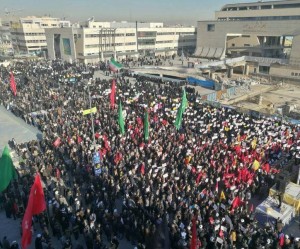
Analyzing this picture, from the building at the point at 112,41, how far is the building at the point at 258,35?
439 inches

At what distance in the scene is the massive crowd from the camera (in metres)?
9.32

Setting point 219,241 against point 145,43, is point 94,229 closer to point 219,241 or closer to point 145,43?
point 219,241

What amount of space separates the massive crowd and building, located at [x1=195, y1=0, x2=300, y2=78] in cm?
2744

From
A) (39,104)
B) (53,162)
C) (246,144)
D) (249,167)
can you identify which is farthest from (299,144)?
(39,104)

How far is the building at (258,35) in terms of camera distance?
43841 mm

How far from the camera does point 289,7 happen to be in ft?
165

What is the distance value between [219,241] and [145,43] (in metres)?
60.7

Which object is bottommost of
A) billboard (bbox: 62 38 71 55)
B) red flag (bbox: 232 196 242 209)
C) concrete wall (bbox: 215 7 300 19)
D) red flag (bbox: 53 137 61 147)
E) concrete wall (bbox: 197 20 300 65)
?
red flag (bbox: 232 196 242 209)

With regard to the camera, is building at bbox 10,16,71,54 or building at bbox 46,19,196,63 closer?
building at bbox 46,19,196,63

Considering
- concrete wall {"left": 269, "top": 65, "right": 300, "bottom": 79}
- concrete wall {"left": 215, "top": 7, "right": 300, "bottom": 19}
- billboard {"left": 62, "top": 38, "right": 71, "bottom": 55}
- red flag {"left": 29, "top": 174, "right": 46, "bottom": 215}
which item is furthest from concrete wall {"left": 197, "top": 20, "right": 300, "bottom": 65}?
red flag {"left": 29, "top": 174, "right": 46, "bottom": 215}

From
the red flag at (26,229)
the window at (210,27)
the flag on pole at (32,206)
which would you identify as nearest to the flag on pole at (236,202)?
the flag on pole at (32,206)

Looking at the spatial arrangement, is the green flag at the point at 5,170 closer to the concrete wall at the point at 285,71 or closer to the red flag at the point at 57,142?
the red flag at the point at 57,142

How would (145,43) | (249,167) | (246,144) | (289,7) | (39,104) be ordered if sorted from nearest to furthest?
(249,167), (246,144), (39,104), (289,7), (145,43)

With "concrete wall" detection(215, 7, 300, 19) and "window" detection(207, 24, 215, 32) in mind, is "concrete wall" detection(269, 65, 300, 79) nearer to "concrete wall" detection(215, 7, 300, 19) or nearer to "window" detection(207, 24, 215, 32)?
"concrete wall" detection(215, 7, 300, 19)
